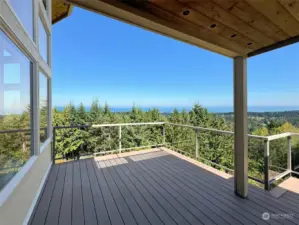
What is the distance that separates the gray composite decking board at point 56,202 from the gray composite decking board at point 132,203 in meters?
0.87

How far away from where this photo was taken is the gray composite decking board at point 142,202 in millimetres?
2045

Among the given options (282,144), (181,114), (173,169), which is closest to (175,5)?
(173,169)

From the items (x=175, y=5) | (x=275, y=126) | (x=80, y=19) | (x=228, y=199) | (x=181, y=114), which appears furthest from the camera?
(x=181, y=114)

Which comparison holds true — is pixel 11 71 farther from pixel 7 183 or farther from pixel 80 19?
pixel 80 19

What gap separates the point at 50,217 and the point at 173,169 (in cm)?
236

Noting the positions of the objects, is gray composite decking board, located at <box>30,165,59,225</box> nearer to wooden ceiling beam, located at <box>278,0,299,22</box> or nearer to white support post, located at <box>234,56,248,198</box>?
white support post, located at <box>234,56,248,198</box>

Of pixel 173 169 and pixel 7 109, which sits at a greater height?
pixel 7 109

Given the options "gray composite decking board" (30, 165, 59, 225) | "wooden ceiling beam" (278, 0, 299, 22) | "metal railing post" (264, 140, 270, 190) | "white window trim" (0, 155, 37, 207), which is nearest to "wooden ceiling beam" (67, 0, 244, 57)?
"wooden ceiling beam" (278, 0, 299, 22)

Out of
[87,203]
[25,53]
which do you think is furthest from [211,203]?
[25,53]

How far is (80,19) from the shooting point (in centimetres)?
1308

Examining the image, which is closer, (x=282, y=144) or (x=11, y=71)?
(x=11, y=71)

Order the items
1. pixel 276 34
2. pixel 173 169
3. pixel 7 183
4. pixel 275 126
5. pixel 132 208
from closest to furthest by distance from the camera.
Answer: pixel 7 183
pixel 276 34
pixel 132 208
pixel 173 169
pixel 275 126

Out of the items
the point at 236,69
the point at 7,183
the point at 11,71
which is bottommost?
the point at 7,183

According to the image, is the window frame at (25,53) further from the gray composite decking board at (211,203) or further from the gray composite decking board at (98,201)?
the gray composite decking board at (211,203)
